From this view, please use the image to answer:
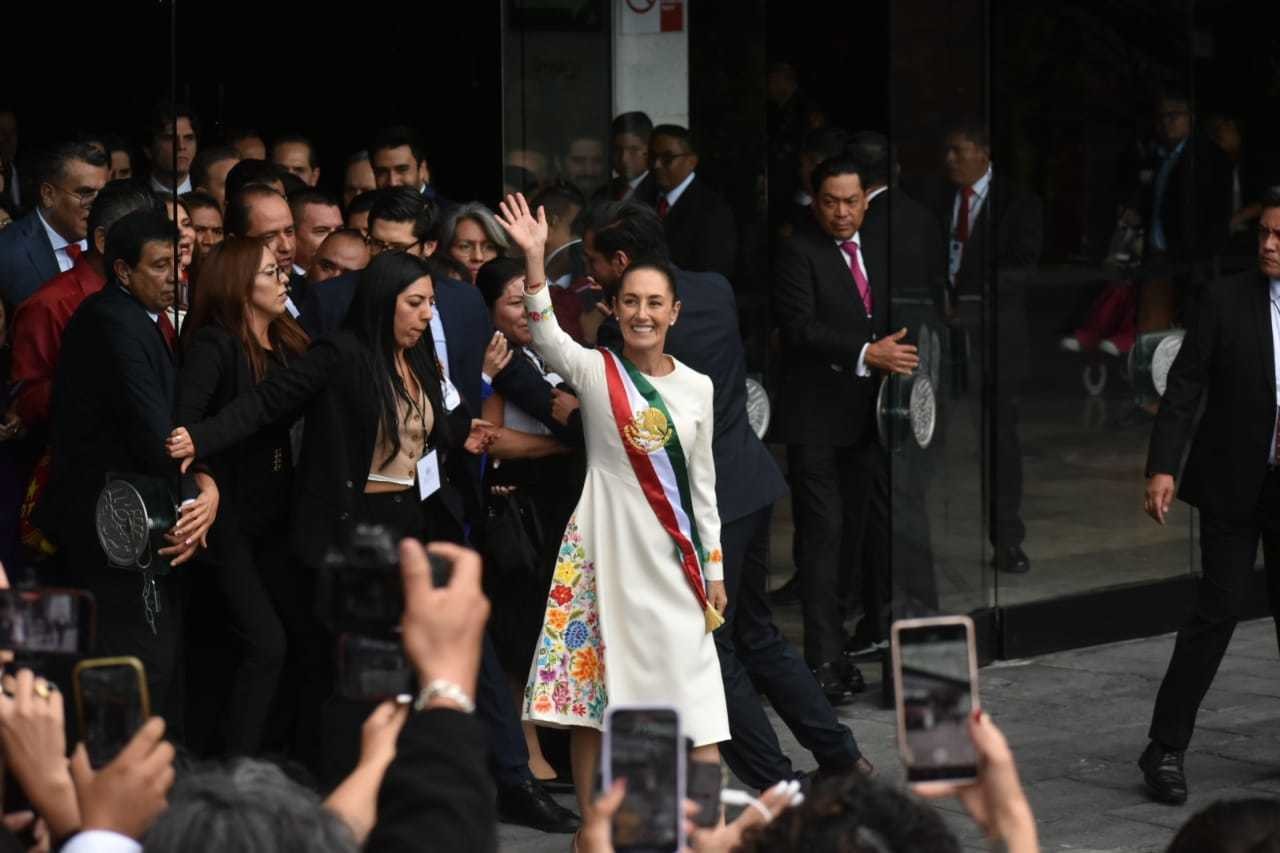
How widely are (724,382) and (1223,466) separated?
1.59m

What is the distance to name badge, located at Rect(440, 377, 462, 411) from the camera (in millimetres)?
6523

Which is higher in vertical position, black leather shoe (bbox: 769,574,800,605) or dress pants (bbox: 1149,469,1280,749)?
dress pants (bbox: 1149,469,1280,749)

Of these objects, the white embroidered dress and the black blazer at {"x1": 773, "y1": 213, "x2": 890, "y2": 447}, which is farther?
the black blazer at {"x1": 773, "y1": 213, "x2": 890, "y2": 447}

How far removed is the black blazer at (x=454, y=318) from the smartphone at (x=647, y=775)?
367 centimetres

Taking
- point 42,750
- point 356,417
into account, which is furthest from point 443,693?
point 356,417

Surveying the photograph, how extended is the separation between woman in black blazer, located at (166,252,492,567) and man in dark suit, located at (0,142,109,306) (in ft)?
4.91

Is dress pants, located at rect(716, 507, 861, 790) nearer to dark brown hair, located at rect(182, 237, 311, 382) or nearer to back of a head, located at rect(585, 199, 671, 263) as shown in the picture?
back of a head, located at rect(585, 199, 671, 263)

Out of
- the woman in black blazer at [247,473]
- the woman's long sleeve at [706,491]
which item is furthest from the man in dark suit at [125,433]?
the woman's long sleeve at [706,491]

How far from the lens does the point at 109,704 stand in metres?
3.19

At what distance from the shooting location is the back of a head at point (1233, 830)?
3076 millimetres

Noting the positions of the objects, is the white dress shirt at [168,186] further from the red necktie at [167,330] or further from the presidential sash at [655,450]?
the presidential sash at [655,450]

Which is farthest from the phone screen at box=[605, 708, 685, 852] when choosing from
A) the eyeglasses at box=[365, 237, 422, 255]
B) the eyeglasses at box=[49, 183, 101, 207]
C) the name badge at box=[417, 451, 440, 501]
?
the eyeglasses at box=[49, 183, 101, 207]

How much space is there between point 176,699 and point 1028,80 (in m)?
4.13

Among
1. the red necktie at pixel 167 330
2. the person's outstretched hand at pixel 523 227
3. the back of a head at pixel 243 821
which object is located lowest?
the back of a head at pixel 243 821
